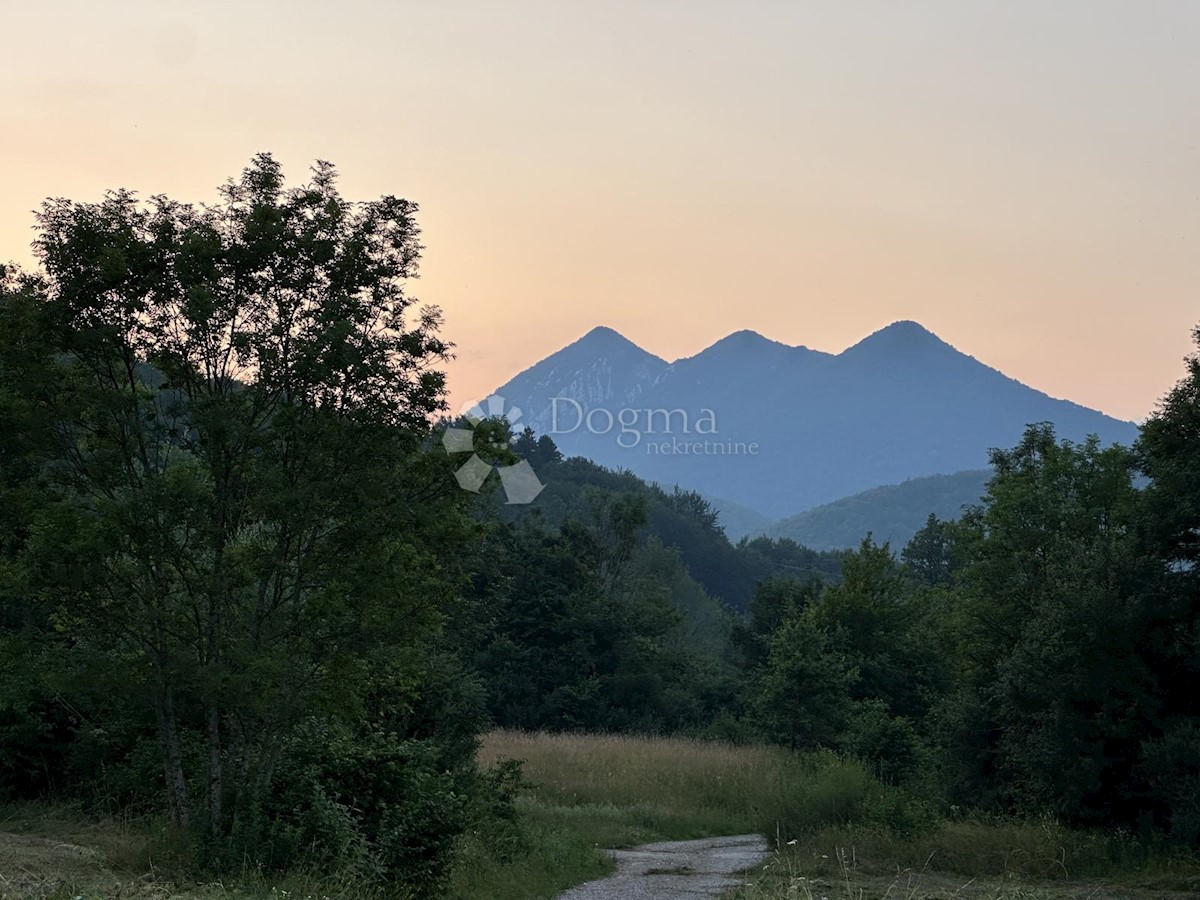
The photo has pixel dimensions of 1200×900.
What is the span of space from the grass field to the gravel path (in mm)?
582

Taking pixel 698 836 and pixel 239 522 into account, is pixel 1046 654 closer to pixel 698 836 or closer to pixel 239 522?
pixel 698 836

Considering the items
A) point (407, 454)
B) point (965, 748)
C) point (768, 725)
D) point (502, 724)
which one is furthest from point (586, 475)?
point (407, 454)

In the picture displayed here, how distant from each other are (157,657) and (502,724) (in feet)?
139

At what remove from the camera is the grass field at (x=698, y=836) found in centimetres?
1366

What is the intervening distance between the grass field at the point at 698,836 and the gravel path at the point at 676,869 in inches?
22.9

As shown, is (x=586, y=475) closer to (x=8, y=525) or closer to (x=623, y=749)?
(x=623, y=749)

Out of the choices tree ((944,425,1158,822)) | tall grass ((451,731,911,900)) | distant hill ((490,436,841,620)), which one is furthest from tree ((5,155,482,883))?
distant hill ((490,436,841,620))

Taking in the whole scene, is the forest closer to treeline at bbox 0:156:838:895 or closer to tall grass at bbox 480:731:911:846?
treeline at bbox 0:156:838:895

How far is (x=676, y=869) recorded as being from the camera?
75.0 ft

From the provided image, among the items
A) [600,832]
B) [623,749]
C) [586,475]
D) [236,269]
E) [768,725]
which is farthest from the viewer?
[586,475]

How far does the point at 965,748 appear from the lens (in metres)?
33.4

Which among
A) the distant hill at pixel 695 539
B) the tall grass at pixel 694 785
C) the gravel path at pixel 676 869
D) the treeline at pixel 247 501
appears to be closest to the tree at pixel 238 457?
the treeline at pixel 247 501

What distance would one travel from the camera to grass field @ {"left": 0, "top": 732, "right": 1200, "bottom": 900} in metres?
13.7

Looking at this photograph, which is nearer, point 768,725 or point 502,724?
point 768,725
